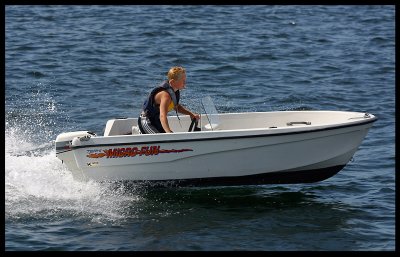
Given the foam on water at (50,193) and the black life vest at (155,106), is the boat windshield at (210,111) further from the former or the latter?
the foam on water at (50,193)

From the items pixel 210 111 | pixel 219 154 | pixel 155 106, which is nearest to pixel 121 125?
pixel 155 106

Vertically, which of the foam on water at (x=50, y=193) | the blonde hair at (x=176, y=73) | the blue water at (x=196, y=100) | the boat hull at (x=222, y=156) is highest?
the blonde hair at (x=176, y=73)

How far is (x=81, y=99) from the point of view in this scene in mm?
17141

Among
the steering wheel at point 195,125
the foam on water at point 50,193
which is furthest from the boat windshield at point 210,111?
the foam on water at point 50,193

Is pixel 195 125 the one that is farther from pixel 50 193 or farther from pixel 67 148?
pixel 50 193

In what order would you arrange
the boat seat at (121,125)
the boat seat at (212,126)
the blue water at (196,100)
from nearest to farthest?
1. the blue water at (196,100)
2. the boat seat at (212,126)
3. the boat seat at (121,125)

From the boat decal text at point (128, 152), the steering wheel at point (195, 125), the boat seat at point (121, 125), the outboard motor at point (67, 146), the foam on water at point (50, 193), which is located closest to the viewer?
the foam on water at point (50, 193)

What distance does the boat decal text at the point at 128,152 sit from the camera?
11094mm

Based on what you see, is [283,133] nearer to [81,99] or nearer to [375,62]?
[81,99]

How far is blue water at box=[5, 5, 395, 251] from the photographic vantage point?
10453 millimetres

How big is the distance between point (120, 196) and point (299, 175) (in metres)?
2.27

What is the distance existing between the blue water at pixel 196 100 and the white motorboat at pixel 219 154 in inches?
12.9

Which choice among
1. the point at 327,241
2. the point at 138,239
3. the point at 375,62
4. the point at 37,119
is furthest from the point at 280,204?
the point at 375,62

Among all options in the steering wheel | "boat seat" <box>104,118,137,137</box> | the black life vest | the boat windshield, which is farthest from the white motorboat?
the boat windshield
